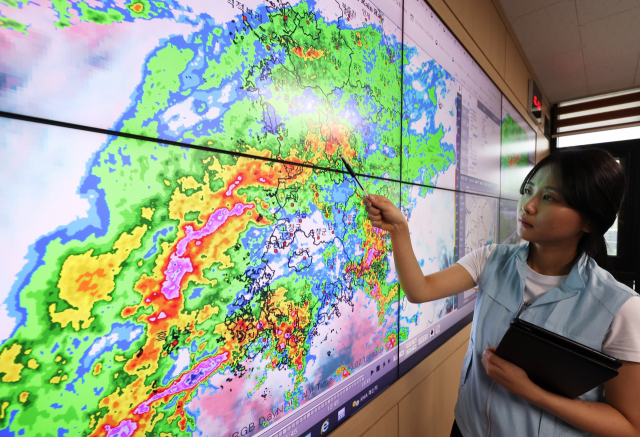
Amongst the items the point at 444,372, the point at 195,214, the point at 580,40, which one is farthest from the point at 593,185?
the point at 580,40

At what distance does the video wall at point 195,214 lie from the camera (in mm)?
391

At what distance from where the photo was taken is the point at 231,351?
0.61m

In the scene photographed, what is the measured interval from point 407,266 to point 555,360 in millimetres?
435

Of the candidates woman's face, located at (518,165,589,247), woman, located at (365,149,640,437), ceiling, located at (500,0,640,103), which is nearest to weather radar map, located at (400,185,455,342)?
woman, located at (365,149,640,437)

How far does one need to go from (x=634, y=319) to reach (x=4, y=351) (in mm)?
1230

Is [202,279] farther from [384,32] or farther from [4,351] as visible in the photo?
[384,32]

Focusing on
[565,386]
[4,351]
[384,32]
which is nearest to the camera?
[4,351]

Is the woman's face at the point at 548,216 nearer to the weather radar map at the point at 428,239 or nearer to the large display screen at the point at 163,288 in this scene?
the weather radar map at the point at 428,239

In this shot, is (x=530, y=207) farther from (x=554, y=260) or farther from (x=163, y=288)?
(x=163, y=288)

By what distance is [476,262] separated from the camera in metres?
1.06

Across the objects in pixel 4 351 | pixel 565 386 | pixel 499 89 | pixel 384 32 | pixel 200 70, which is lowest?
pixel 565 386

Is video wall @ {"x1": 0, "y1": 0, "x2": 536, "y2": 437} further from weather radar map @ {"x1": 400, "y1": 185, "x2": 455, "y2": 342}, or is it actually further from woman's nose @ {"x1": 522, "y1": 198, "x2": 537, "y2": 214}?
woman's nose @ {"x1": 522, "y1": 198, "x2": 537, "y2": 214}

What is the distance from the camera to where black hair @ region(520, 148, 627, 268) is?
0.78m

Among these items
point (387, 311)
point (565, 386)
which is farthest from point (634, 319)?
point (387, 311)
